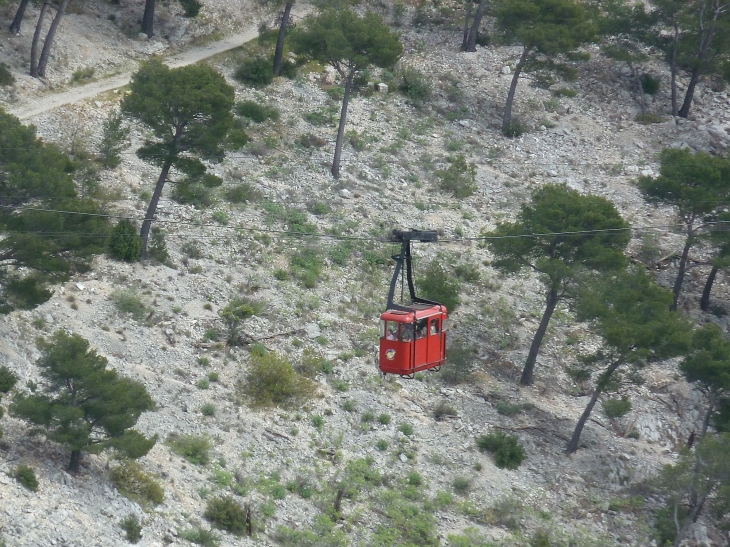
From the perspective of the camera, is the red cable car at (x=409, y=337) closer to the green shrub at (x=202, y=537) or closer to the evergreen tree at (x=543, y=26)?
the green shrub at (x=202, y=537)

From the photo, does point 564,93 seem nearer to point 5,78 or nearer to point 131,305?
point 5,78

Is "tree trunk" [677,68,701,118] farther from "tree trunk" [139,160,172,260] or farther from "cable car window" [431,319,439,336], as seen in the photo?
"cable car window" [431,319,439,336]

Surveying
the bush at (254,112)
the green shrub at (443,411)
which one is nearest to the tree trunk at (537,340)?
the green shrub at (443,411)

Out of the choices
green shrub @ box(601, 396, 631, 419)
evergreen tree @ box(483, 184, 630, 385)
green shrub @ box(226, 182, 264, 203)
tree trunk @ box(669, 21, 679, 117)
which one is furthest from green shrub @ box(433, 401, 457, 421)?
tree trunk @ box(669, 21, 679, 117)

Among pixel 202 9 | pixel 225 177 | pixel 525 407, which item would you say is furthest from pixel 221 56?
pixel 525 407

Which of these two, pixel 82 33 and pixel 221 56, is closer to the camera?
pixel 82 33

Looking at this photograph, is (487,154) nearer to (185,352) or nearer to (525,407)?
(525,407)

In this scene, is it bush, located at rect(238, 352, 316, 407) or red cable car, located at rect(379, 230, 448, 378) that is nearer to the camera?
red cable car, located at rect(379, 230, 448, 378)
